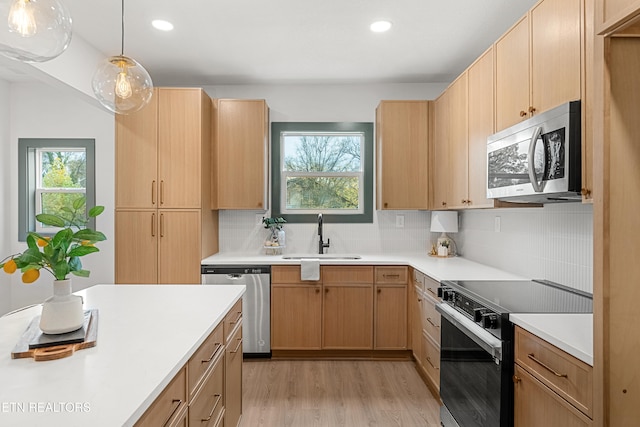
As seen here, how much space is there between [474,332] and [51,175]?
176 inches

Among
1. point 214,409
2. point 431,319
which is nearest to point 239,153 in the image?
point 431,319

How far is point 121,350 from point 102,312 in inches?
22.2

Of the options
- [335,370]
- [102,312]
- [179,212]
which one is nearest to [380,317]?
[335,370]

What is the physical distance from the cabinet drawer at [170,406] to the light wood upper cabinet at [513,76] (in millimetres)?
2030

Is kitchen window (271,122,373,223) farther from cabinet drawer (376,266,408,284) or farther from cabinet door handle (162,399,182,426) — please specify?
cabinet door handle (162,399,182,426)

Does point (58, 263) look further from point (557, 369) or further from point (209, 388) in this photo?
point (557, 369)

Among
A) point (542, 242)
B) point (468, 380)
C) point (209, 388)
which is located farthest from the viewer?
point (542, 242)

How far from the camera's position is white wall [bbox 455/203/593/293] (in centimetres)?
212

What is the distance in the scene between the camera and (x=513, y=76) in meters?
2.17

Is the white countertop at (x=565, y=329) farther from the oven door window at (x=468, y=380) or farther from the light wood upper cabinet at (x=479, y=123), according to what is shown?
the light wood upper cabinet at (x=479, y=123)

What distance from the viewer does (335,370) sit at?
3309 millimetres

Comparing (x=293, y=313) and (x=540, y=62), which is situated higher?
(x=540, y=62)

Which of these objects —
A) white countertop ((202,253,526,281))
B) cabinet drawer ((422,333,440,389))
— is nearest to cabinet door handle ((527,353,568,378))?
white countertop ((202,253,526,281))

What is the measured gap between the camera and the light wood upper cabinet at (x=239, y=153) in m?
3.74
